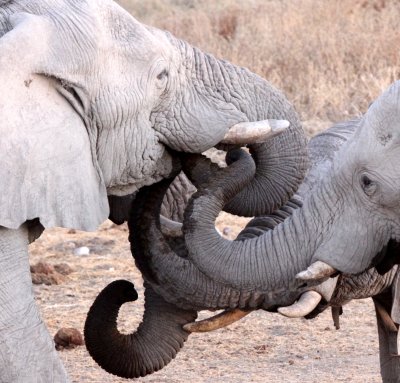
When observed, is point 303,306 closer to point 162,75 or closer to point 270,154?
point 270,154

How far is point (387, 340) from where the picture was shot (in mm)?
6184

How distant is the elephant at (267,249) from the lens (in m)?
4.98

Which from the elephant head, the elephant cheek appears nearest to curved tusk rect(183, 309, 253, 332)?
the elephant head

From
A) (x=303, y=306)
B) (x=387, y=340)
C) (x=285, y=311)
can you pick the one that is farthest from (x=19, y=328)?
(x=387, y=340)

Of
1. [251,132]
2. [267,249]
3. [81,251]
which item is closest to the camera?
[267,249]

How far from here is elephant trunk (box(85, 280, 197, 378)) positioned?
5.80 m

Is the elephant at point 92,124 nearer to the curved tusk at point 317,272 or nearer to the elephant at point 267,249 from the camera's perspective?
the elephant at point 267,249

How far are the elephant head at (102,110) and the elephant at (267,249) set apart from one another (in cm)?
16

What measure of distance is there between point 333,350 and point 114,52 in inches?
113

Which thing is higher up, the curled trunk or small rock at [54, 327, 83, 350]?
the curled trunk

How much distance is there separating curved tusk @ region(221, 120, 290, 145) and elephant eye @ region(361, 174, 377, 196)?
0.48 metres

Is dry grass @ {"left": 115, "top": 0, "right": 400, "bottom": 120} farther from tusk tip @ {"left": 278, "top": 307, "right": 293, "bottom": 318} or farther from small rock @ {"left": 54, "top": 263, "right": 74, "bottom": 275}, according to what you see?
tusk tip @ {"left": 278, "top": 307, "right": 293, "bottom": 318}

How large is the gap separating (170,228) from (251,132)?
616mm

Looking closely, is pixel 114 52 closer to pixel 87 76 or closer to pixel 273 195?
pixel 87 76
